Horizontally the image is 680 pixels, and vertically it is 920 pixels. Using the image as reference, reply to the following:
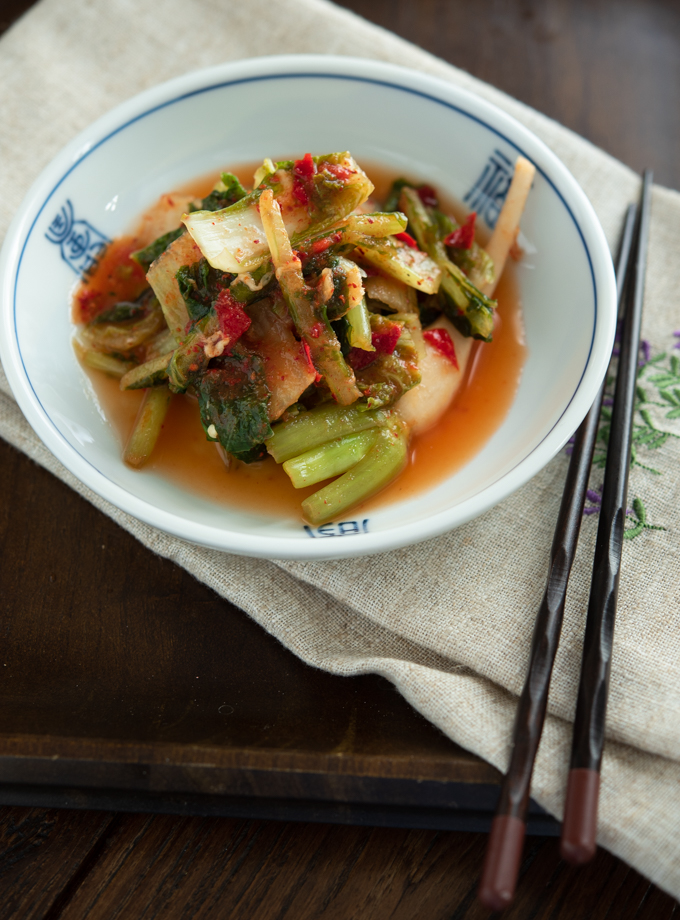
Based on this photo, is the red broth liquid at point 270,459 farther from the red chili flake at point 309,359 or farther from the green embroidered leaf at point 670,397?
the green embroidered leaf at point 670,397

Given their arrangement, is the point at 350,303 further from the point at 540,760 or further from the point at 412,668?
the point at 540,760

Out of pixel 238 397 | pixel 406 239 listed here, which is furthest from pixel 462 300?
pixel 238 397

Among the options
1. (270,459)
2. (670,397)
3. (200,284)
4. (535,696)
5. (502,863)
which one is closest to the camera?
(502,863)

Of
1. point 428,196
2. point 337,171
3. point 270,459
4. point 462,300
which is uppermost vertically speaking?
point 337,171

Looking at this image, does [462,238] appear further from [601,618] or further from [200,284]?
[601,618]

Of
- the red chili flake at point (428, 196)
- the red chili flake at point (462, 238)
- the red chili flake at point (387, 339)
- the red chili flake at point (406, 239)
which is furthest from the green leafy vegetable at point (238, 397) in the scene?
the red chili flake at point (428, 196)
